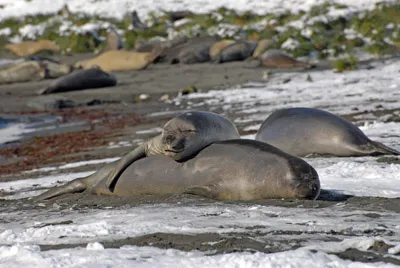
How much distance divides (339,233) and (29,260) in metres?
1.54

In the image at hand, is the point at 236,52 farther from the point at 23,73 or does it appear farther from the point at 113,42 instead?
the point at 23,73

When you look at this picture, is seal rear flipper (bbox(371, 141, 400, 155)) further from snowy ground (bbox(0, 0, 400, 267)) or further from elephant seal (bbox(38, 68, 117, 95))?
elephant seal (bbox(38, 68, 117, 95))

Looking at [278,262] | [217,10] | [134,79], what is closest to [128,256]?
[278,262]

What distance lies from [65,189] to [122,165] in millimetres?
557

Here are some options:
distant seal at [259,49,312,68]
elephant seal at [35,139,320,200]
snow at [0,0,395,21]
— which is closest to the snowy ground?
elephant seal at [35,139,320,200]

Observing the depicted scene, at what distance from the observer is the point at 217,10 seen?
90.9ft

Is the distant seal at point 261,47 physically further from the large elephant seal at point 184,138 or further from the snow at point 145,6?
the large elephant seal at point 184,138

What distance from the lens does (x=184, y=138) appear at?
5891 millimetres

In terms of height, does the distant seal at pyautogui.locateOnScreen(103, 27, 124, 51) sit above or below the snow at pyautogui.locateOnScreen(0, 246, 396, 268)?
below

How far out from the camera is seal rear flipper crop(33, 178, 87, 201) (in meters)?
6.42

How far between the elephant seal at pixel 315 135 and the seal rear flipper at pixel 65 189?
1906 mm

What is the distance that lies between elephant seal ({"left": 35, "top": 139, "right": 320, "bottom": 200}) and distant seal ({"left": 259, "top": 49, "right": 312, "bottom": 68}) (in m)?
13.2

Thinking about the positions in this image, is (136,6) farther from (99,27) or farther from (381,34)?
(381,34)

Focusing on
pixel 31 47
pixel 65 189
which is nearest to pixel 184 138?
pixel 65 189
